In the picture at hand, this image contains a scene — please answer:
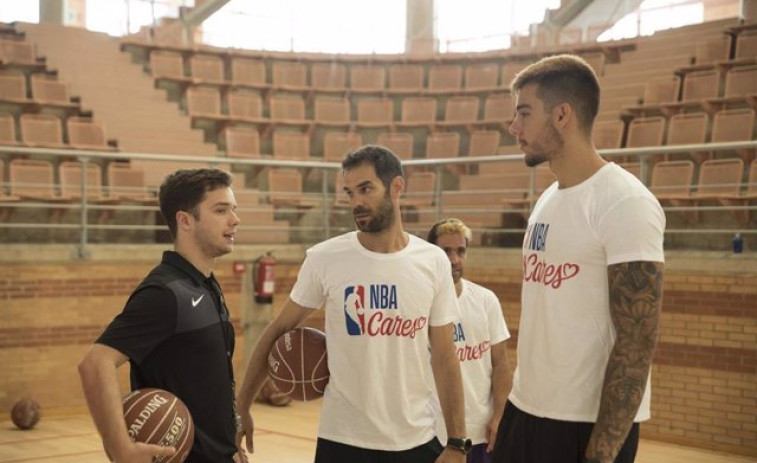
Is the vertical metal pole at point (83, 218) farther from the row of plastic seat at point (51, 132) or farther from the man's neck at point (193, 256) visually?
the man's neck at point (193, 256)

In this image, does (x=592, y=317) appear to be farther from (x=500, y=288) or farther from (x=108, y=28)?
(x=108, y=28)

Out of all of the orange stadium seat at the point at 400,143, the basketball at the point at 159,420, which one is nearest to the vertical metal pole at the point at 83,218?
the orange stadium seat at the point at 400,143

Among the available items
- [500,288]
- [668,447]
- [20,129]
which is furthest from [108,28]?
[668,447]

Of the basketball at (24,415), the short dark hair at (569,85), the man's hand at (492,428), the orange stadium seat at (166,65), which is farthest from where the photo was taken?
the orange stadium seat at (166,65)

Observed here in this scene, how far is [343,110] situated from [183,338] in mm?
12057

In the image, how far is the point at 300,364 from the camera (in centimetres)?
367

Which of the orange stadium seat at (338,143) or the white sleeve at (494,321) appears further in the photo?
the orange stadium seat at (338,143)

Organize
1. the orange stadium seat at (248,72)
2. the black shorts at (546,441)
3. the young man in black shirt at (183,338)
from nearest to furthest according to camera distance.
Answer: the black shorts at (546,441), the young man in black shirt at (183,338), the orange stadium seat at (248,72)

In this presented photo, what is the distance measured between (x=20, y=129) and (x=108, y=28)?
24.3ft

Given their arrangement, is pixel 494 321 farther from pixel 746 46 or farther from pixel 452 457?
pixel 746 46

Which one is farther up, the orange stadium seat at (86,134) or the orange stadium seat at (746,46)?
the orange stadium seat at (746,46)

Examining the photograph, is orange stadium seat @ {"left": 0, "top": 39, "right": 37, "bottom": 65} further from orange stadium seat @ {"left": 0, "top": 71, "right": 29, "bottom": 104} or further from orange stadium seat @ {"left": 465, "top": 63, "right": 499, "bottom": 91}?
orange stadium seat @ {"left": 465, "top": 63, "right": 499, "bottom": 91}

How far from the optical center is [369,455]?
3363 mm

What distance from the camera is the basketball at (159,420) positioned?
2825 mm
